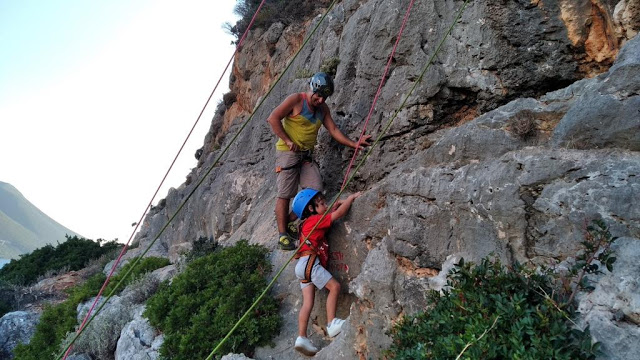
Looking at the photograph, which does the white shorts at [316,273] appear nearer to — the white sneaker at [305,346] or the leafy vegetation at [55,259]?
the white sneaker at [305,346]

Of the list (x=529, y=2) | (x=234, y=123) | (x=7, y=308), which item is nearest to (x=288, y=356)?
(x=529, y=2)

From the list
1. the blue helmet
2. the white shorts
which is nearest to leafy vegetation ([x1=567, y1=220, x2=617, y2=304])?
the white shorts

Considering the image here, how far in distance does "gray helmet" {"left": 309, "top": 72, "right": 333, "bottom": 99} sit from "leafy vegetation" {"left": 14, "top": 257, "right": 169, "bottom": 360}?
7042mm

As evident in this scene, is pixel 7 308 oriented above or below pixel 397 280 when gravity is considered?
above

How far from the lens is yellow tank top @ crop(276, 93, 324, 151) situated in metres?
6.83

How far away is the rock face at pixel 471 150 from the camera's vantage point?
359 centimetres

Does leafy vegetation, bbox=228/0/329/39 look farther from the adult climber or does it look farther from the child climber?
the child climber

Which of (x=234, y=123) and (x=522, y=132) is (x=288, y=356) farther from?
(x=234, y=123)

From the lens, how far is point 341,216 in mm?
6059

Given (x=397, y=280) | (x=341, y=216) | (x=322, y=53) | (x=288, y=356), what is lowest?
(x=288, y=356)

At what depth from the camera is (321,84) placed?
6.46m

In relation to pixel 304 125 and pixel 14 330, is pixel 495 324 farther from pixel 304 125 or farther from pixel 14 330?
pixel 14 330

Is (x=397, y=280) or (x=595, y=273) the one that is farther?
(x=397, y=280)

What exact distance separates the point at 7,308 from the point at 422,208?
1527cm
